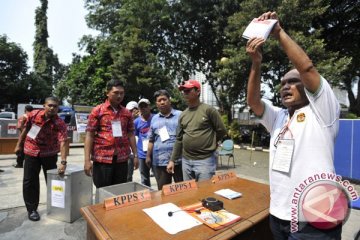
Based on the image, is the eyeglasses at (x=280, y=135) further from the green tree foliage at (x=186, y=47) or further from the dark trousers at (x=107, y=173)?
the green tree foliage at (x=186, y=47)

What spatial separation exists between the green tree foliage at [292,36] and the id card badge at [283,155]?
379 inches

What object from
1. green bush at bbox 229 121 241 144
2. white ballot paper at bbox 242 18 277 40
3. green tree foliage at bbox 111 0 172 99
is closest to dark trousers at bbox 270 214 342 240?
white ballot paper at bbox 242 18 277 40

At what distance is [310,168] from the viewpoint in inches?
57.4

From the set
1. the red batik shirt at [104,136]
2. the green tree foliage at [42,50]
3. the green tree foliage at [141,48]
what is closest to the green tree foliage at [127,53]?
the green tree foliage at [141,48]

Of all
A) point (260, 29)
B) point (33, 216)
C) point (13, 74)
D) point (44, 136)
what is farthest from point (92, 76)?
point (260, 29)

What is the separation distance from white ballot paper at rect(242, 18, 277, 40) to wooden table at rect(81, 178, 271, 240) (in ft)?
3.60

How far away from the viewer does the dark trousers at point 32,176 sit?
3760 mm

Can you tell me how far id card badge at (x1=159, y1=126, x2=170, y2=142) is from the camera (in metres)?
3.84

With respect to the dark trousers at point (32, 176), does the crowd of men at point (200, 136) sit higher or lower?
higher

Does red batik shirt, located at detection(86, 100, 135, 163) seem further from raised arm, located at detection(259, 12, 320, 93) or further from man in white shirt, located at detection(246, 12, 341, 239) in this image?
raised arm, located at detection(259, 12, 320, 93)

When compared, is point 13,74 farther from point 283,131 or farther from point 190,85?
point 283,131

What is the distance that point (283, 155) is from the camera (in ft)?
5.11

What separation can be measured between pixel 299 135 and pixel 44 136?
332cm

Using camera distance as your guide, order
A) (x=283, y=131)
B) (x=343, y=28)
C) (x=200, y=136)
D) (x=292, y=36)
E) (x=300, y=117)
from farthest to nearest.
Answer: (x=343, y=28) → (x=292, y=36) → (x=200, y=136) → (x=283, y=131) → (x=300, y=117)
